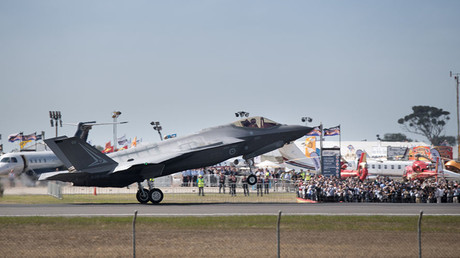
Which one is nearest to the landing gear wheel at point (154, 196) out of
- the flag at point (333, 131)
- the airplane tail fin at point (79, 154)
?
the airplane tail fin at point (79, 154)

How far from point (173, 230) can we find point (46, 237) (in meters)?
3.98

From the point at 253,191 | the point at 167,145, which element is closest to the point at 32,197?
the point at 167,145

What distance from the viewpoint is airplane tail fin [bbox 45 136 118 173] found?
30.1 meters

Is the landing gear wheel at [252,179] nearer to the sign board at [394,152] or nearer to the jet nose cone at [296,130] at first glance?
the jet nose cone at [296,130]

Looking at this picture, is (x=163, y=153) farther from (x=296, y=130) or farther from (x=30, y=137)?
(x=30, y=137)

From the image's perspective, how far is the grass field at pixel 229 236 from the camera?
16.4 metres

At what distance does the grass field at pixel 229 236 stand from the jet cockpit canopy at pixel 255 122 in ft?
35.1

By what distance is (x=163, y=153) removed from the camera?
31984 mm

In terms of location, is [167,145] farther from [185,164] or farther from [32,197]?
[32,197]

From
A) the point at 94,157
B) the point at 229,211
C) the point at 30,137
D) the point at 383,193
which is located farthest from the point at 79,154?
the point at 30,137

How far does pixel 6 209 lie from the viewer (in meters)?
27.1

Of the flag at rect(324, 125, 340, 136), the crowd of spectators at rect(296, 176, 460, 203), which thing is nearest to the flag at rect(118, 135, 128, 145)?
the flag at rect(324, 125, 340, 136)

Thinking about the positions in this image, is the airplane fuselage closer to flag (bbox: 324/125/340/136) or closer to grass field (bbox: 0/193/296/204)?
grass field (bbox: 0/193/296/204)

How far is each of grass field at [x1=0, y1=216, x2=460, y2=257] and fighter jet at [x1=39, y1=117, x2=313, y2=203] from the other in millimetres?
7472
